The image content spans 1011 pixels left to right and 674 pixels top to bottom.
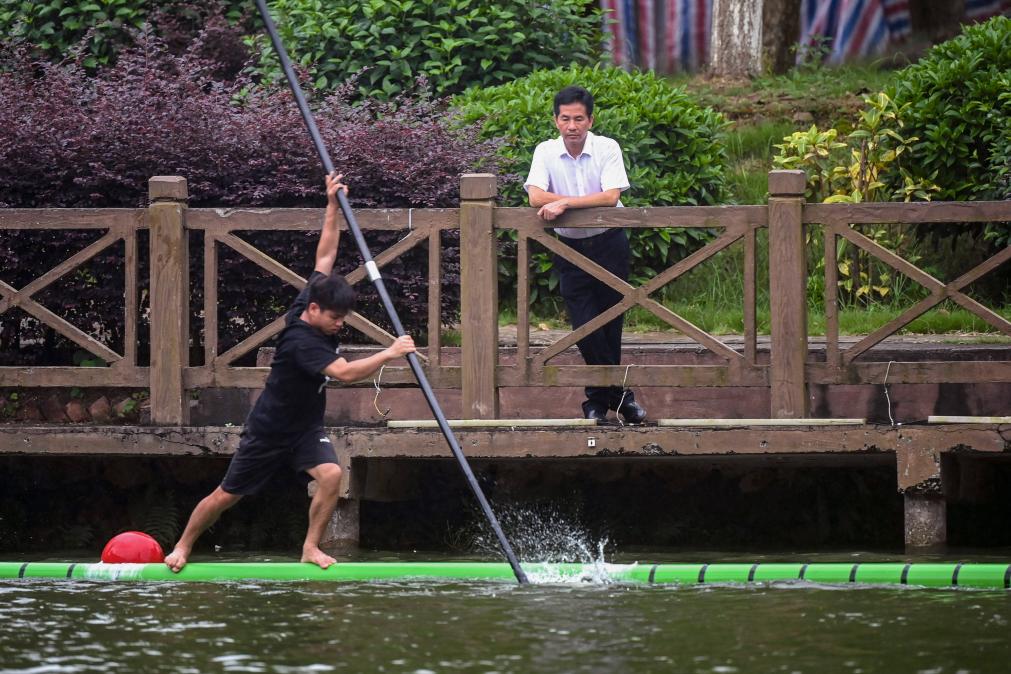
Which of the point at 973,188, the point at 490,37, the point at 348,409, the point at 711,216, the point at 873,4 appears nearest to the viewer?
the point at 711,216

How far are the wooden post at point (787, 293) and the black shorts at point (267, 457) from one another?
244cm

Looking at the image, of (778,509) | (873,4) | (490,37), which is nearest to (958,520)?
(778,509)

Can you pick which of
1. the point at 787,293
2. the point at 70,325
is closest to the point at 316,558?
the point at 70,325

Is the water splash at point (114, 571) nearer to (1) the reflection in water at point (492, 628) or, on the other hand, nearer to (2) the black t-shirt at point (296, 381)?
(1) the reflection in water at point (492, 628)

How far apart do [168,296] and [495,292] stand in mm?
1814

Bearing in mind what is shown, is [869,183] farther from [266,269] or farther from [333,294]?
[333,294]

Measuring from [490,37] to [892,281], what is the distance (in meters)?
3.67

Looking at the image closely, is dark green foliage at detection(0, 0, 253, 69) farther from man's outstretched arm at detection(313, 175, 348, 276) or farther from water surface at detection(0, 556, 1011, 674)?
water surface at detection(0, 556, 1011, 674)

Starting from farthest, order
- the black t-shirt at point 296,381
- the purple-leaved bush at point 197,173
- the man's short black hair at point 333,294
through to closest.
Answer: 1. the purple-leaved bush at point 197,173
2. the black t-shirt at point 296,381
3. the man's short black hair at point 333,294

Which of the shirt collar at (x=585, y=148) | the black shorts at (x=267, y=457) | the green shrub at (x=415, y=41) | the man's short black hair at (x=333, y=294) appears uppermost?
the green shrub at (x=415, y=41)

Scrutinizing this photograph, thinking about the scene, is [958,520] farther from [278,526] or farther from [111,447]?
[111,447]

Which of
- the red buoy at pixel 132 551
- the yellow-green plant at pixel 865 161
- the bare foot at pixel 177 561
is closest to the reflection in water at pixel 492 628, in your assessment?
the bare foot at pixel 177 561

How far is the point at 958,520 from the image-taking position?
10.2 meters

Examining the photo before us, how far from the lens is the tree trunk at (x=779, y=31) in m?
17.9
